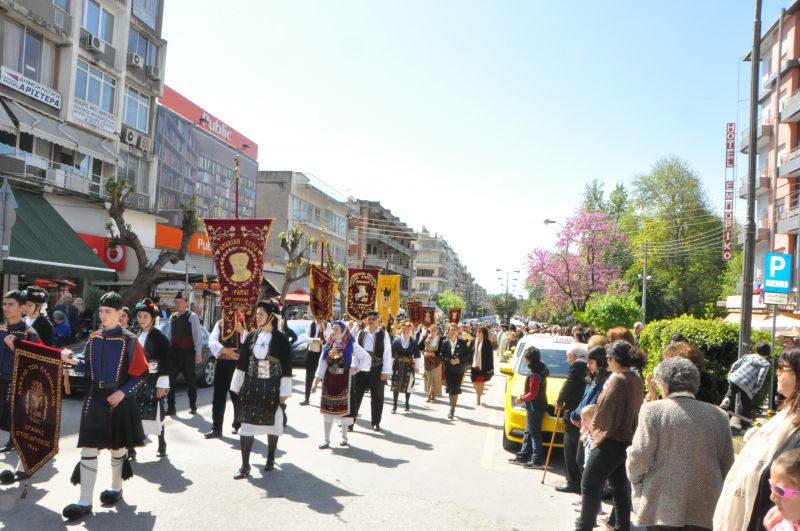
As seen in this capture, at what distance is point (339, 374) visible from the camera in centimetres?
911

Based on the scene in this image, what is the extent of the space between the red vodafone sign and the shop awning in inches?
113

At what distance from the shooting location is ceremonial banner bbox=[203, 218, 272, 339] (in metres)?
9.34

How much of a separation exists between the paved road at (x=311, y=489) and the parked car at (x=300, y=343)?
946 cm

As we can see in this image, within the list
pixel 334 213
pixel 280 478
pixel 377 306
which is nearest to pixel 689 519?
pixel 280 478

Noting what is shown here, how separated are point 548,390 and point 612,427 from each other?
397cm

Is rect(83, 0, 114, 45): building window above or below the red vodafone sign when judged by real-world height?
above

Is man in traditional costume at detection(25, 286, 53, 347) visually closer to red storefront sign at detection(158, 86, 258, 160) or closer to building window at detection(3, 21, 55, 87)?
building window at detection(3, 21, 55, 87)

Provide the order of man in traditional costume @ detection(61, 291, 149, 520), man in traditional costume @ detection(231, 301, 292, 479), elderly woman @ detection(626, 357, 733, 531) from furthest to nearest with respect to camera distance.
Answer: man in traditional costume @ detection(231, 301, 292, 479)
man in traditional costume @ detection(61, 291, 149, 520)
elderly woman @ detection(626, 357, 733, 531)

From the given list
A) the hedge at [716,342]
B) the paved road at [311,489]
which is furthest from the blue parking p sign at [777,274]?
the paved road at [311,489]

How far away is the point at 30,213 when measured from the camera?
1970 cm

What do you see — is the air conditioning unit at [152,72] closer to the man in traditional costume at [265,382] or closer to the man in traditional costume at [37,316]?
the man in traditional costume at [37,316]

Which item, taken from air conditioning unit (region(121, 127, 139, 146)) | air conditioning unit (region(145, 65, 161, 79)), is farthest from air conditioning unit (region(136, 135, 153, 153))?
air conditioning unit (region(145, 65, 161, 79))

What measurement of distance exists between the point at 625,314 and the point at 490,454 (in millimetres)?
17360

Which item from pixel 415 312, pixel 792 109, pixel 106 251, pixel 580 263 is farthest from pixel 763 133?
pixel 106 251
